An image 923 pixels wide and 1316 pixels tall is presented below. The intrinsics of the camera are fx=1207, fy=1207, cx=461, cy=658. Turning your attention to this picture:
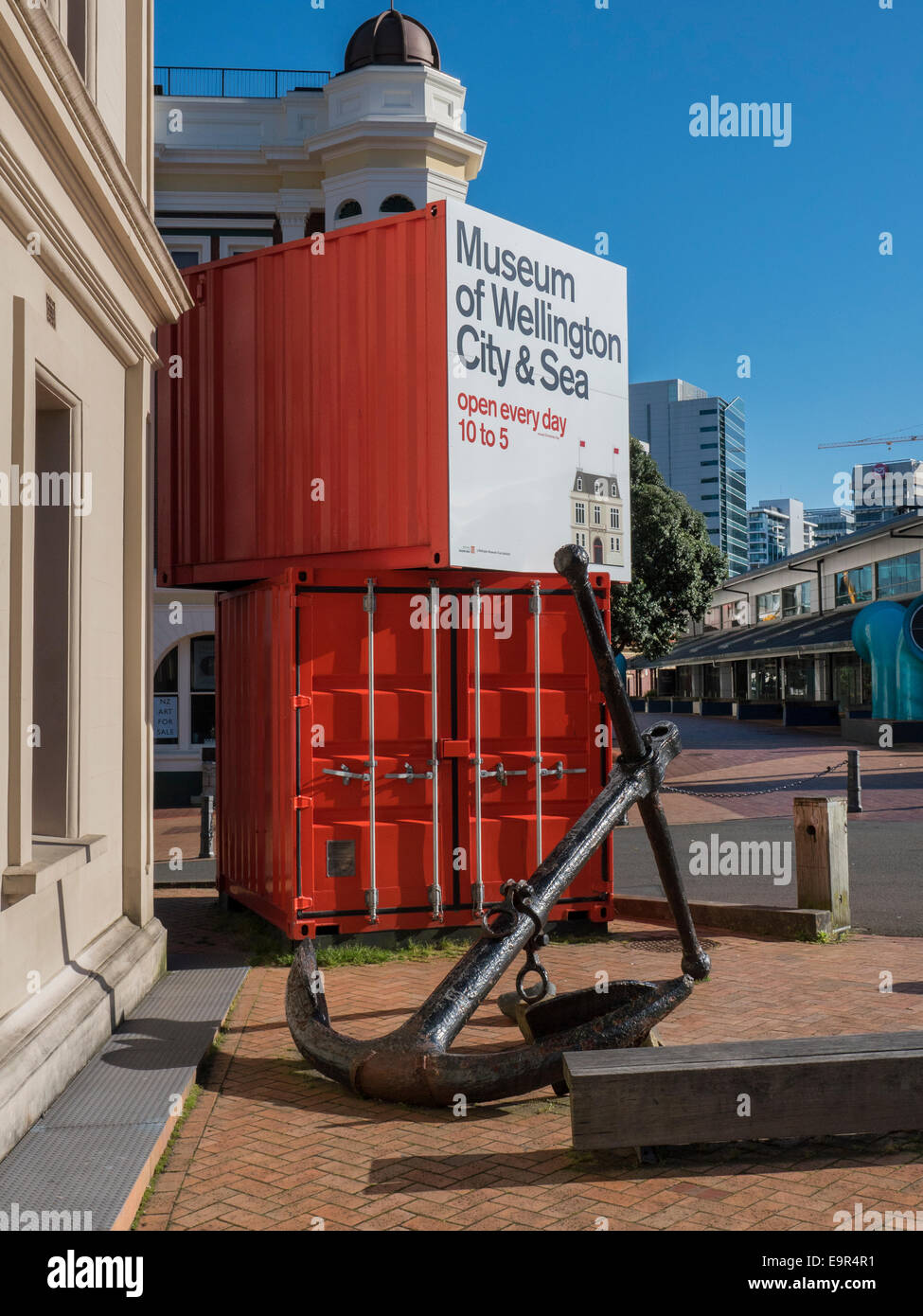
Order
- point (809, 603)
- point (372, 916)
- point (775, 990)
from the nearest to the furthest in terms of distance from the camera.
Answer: point (775, 990)
point (372, 916)
point (809, 603)

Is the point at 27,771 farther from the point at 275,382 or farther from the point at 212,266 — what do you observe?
the point at 212,266

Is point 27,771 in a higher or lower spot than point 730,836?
higher

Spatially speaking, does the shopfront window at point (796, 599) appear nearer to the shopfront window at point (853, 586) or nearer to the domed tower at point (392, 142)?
the shopfront window at point (853, 586)

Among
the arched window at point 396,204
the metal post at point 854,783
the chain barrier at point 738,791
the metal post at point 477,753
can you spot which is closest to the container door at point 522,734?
the metal post at point 477,753

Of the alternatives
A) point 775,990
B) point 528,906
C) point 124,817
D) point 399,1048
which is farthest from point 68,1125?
point 775,990

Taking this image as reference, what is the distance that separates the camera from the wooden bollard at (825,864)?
888 cm

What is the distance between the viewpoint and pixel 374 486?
8164 mm

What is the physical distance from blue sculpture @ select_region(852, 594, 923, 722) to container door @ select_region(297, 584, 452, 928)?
87.9ft

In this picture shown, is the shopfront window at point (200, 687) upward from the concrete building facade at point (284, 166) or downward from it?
downward

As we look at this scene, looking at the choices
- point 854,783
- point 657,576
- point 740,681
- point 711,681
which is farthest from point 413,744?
point 711,681

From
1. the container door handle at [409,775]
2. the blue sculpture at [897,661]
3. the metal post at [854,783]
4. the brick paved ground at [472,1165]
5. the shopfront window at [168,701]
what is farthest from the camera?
the blue sculpture at [897,661]

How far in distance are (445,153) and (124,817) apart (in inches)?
560

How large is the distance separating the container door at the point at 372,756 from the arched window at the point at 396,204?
39.5 feet

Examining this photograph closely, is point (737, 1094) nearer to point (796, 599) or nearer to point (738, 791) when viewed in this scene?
point (738, 791)
